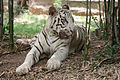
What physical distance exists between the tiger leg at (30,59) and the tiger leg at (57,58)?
0.25 m

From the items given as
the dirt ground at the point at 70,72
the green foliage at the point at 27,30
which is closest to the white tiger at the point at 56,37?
the dirt ground at the point at 70,72

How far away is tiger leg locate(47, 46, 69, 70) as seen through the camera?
240 centimetres

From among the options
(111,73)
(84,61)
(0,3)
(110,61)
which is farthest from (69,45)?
(0,3)

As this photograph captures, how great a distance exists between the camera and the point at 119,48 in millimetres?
2740

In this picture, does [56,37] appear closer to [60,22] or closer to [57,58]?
[60,22]

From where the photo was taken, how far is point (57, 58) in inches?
104

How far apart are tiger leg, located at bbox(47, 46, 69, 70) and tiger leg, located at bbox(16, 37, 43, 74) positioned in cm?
25

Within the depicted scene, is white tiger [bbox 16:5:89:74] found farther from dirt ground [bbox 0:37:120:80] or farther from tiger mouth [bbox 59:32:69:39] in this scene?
dirt ground [bbox 0:37:120:80]

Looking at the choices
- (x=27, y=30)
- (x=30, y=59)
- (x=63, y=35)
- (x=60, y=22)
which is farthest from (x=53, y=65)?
(x=27, y=30)

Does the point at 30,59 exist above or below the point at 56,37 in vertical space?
below

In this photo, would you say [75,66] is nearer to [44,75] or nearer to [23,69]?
[44,75]

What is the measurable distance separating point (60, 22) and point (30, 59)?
0.68 m

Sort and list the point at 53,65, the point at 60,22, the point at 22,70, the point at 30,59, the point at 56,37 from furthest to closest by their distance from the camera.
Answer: the point at 56,37, the point at 60,22, the point at 30,59, the point at 53,65, the point at 22,70

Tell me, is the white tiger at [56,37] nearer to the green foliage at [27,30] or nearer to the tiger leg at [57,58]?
the tiger leg at [57,58]
